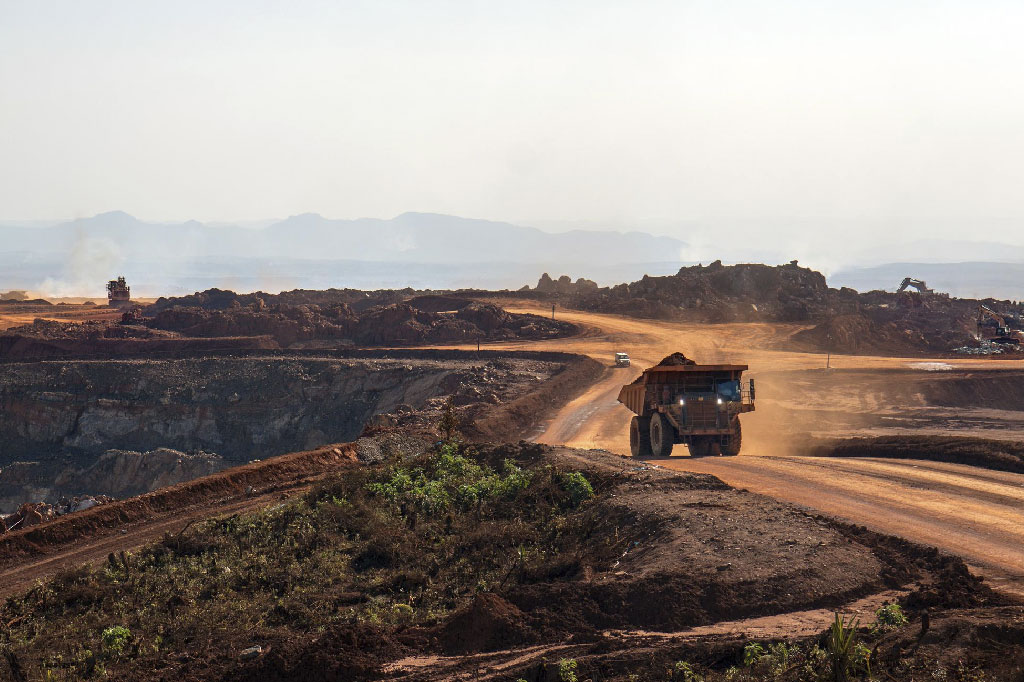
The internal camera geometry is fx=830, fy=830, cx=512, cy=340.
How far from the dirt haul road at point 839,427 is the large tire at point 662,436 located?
133cm

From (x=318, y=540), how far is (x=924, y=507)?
1217 centimetres

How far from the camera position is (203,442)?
4991 cm

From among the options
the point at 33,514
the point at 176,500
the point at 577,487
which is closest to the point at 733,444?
the point at 577,487

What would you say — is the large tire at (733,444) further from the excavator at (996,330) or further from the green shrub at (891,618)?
the excavator at (996,330)

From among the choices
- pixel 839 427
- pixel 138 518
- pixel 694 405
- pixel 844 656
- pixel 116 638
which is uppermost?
pixel 694 405

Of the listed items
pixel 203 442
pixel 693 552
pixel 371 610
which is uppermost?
pixel 693 552

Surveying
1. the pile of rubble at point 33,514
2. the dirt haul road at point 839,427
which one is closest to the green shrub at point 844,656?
the dirt haul road at point 839,427

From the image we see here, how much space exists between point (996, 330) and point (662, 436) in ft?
152

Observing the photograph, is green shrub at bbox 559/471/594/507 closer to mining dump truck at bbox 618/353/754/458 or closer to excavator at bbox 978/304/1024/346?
mining dump truck at bbox 618/353/754/458

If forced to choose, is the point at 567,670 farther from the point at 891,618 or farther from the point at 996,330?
the point at 996,330

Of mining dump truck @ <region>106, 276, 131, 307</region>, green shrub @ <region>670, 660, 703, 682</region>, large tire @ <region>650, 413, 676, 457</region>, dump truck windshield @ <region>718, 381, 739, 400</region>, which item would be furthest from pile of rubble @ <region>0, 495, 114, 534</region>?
mining dump truck @ <region>106, 276, 131, 307</region>

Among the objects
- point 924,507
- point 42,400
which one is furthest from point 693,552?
point 42,400

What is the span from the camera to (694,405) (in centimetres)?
2559

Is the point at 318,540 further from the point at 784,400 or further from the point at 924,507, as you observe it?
the point at 784,400
